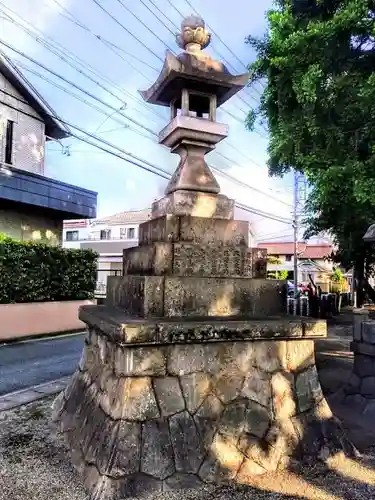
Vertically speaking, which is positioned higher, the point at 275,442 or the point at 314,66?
the point at 314,66

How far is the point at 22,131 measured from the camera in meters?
14.6

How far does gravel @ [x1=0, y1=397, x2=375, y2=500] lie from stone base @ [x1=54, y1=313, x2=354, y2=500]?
0.10 metres

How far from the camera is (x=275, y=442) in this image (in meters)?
3.03

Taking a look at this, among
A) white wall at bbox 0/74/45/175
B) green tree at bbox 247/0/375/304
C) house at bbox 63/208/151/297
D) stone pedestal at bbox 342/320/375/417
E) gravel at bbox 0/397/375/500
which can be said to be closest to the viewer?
gravel at bbox 0/397/375/500

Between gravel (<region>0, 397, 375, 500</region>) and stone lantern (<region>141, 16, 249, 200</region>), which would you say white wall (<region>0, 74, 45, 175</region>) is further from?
gravel (<region>0, 397, 375, 500</region>)

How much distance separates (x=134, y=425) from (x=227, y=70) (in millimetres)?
3239

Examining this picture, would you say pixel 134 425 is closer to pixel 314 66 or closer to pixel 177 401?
pixel 177 401

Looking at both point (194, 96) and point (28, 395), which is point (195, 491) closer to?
point (28, 395)

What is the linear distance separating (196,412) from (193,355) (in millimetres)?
401

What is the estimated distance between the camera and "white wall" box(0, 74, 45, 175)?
13953 millimetres

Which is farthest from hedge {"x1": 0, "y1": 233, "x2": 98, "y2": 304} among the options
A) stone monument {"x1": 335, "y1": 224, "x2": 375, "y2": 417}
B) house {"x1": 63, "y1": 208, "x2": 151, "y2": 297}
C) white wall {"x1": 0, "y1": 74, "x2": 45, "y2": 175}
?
house {"x1": 63, "y1": 208, "x2": 151, "y2": 297}

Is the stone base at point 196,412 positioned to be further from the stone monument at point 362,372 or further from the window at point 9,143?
the window at point 9,143

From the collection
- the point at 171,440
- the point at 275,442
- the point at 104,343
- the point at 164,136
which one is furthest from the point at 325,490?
the point at 164,136

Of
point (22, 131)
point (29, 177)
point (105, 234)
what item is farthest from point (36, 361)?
point (105, 234)
